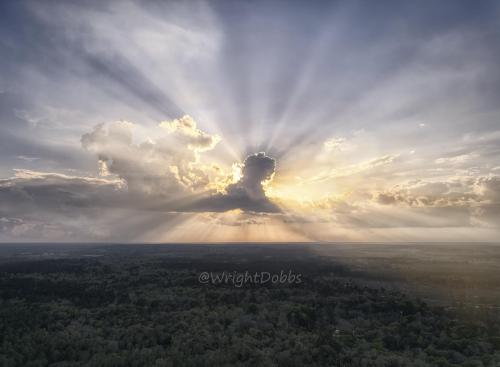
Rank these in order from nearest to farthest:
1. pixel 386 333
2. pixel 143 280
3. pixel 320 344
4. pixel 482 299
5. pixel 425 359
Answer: pixel 425 359
pixel 320 344
pixel 386 333
pixel 482 299
pixel 143 280

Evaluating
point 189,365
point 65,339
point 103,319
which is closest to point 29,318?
point 103,319

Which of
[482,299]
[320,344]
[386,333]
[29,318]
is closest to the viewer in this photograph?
[320,344]

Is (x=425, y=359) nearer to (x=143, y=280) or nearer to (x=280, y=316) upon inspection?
(x=280, y=316)

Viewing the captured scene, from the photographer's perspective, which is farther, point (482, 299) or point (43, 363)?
point (482, 299)

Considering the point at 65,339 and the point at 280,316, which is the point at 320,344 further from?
the point at 65,339

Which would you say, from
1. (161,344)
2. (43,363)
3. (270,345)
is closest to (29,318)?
(43,363)

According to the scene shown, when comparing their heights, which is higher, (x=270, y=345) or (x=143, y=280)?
(x=143, y=280)
